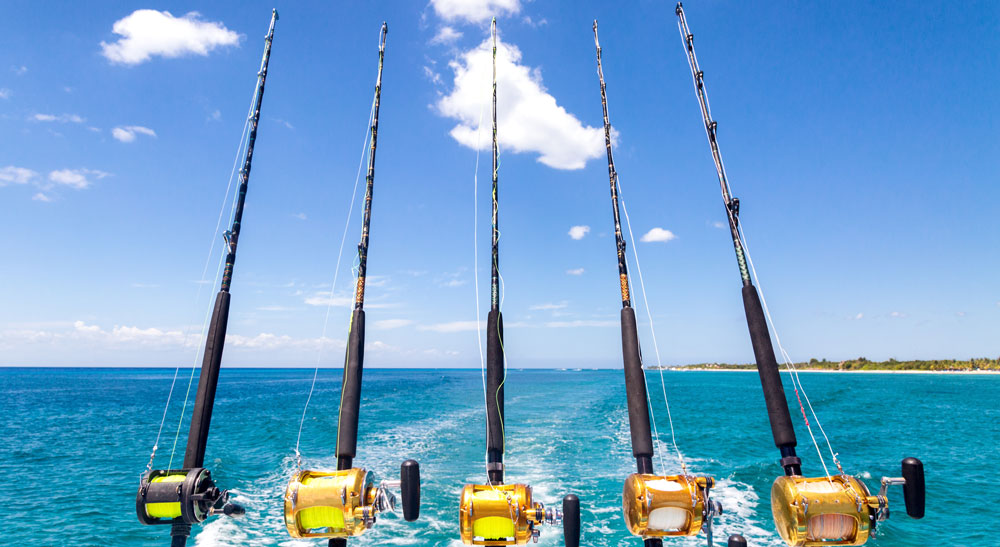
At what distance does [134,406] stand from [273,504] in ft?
147

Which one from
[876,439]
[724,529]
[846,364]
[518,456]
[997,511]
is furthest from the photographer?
[846,364]

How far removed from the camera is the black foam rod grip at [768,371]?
5098 mm

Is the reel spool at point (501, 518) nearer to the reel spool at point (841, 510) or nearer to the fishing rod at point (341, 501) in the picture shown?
Result: the fishing rod at point (341, 501)

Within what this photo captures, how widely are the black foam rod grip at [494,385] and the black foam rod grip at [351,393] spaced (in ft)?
4.98

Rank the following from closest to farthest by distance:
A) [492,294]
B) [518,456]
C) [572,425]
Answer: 1. [492,294]
2. [518,456]
3. [572,425]

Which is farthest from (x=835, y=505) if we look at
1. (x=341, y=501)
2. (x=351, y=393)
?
(x=351, y=393)

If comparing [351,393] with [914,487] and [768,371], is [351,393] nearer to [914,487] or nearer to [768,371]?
[768,371]

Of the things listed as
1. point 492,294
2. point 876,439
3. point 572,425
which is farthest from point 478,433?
point 492,294

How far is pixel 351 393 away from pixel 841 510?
198 inches

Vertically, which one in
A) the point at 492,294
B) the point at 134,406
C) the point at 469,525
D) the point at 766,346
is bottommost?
the point at 134,406

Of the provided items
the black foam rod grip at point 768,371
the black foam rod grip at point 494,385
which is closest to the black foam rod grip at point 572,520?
the black foam rod grip at point 494,385

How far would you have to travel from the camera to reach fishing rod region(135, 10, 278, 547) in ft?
14.5

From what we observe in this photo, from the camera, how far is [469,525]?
432 cm

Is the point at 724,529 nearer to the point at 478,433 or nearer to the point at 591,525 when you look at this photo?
the point at 591,525
